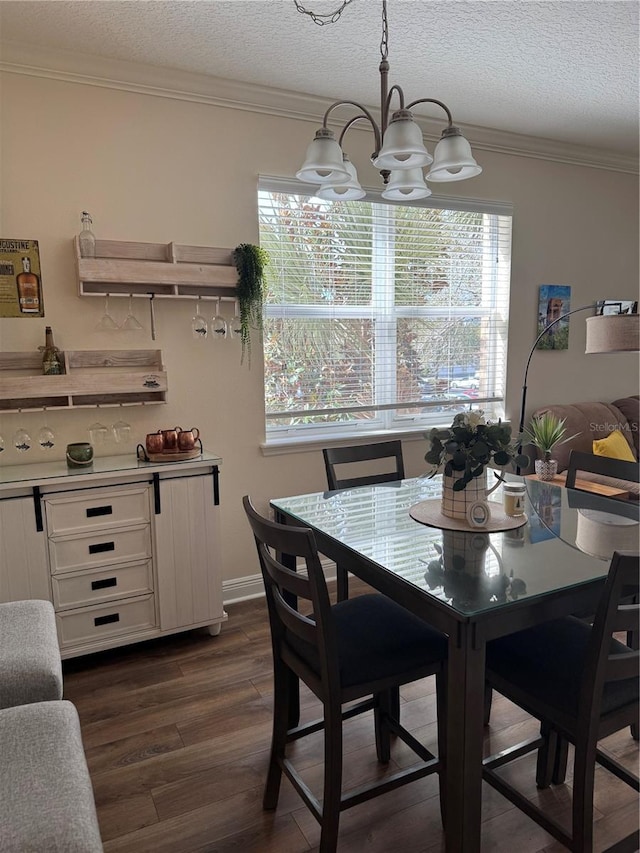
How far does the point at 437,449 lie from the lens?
1.88 meters

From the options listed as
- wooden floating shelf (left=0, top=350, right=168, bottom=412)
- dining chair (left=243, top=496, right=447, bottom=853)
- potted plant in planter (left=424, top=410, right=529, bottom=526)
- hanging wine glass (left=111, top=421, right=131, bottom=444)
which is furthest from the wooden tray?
potted plant in planter (left=424, top=410, right=529, bottom=526)

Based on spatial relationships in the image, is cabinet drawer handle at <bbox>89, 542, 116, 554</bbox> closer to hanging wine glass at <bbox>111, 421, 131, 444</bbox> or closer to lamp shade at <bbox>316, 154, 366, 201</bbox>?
hanging wine glass at <bbox>111, 421, 131, 444</bbox>

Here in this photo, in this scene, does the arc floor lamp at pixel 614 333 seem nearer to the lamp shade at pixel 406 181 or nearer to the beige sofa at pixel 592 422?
the beige sofa at pixel 592 422

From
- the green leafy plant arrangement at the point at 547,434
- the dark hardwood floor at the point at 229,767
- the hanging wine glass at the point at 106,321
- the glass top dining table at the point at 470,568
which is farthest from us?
the green leafy plant arrangement at the point at 547,434

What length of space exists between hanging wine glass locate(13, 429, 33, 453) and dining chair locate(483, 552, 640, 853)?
221 centimetres

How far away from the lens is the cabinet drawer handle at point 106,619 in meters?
2.59

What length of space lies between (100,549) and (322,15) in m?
2.48

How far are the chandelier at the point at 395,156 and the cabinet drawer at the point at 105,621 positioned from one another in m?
1.99

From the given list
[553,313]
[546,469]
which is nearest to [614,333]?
[546,469]

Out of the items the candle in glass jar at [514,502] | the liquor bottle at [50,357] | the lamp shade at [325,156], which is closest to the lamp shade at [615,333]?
the candle in glass jar at [514,502]

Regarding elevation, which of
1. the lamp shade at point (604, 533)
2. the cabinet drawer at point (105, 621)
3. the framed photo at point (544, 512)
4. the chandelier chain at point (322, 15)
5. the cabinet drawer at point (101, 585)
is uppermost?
the chandelier chain at point (322, 15)

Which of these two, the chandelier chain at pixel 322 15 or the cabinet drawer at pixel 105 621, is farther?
the cabinet drawer at pixel 105 621

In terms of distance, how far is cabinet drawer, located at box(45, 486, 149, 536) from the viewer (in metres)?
2.48

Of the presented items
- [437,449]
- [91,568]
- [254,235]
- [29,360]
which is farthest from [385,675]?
[254,235]
